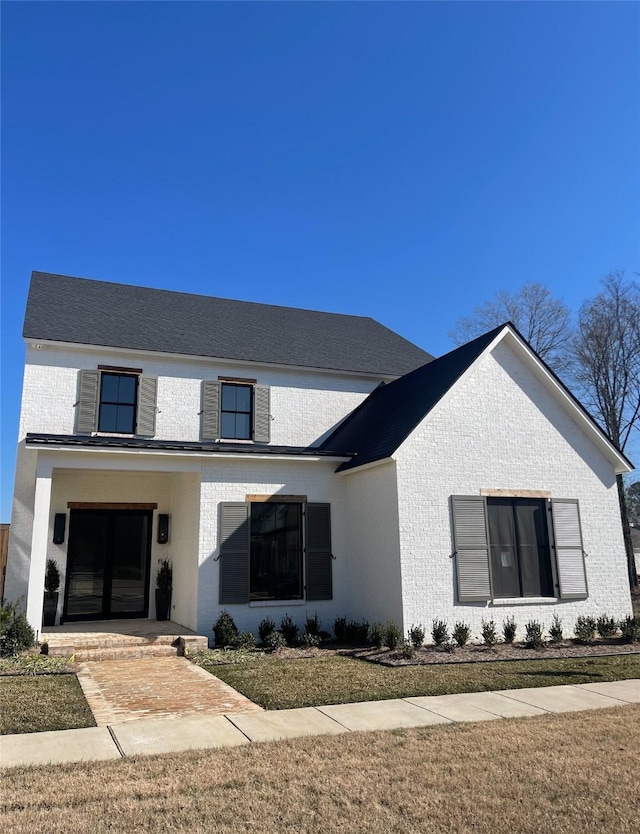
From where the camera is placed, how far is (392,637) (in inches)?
440

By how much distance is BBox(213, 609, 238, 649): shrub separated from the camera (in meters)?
12.0

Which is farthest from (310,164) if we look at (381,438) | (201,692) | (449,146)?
(201,692)

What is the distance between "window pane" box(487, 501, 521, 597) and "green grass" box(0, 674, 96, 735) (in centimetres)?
844

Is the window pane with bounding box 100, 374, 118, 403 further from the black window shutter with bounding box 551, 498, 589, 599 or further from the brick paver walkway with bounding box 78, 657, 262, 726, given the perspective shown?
the black window shutter with bounding box 551, 498, 589, 599

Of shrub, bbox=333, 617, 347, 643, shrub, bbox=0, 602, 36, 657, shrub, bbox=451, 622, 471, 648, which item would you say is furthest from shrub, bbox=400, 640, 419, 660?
shrub, bbox=0, 602, 36, 657

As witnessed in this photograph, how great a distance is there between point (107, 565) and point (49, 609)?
5.65 feet

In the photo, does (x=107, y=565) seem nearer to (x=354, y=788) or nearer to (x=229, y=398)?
(x=229, y=398)

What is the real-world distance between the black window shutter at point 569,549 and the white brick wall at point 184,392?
21.7ft

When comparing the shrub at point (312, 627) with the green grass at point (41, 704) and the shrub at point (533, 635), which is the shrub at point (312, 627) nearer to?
the shrub at point (533, 635)

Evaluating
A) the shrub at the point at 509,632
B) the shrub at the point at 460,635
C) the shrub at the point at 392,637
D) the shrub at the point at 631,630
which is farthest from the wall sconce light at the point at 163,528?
the shrub at the point at 631,630

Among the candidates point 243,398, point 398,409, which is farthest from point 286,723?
point 243,398

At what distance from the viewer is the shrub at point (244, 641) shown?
39.3 feet

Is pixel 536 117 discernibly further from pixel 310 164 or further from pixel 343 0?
pixel 310 164

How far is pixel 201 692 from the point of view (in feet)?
27.1
